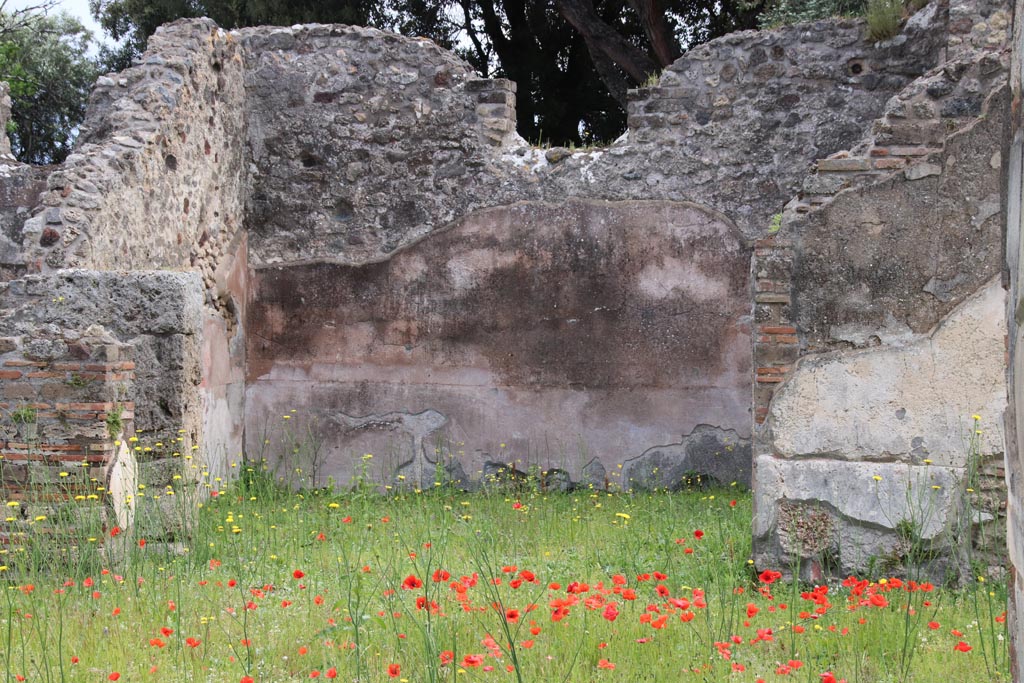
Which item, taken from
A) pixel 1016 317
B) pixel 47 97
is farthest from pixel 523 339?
pixel 47 97

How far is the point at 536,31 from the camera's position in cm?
1571

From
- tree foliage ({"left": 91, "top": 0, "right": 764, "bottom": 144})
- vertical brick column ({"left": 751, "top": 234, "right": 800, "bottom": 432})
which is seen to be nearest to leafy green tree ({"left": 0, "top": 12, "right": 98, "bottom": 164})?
tree foliage ({"left": 91, "top": 0, "right": 764, "bottom": 144})

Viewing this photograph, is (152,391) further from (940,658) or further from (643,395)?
(940,658)

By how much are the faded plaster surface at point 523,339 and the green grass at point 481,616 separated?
181 cm

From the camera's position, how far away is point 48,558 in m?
4.45

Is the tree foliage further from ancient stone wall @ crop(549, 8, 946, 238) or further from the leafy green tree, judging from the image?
ancient stone wall @ crop(549, 8, 946, 238)

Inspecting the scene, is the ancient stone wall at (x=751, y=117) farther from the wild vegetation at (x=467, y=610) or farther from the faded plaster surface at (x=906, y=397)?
the faded plaster surface at (x=906, y=397)

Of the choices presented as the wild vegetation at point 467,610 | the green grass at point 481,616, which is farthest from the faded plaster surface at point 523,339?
the green grass at point 481,616

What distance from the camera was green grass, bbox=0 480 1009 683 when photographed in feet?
11.0

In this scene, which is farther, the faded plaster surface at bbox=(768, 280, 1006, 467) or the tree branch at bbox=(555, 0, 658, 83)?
the tree branch at bbox=(555, 0, 658, 83)

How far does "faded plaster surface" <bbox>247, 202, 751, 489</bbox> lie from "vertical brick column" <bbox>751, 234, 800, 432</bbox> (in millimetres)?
2459

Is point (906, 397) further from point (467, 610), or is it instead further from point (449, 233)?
point (449, 233)

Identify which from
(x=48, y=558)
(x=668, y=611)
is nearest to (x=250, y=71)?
(x=48, y=558)

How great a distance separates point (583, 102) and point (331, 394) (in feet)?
30.6
